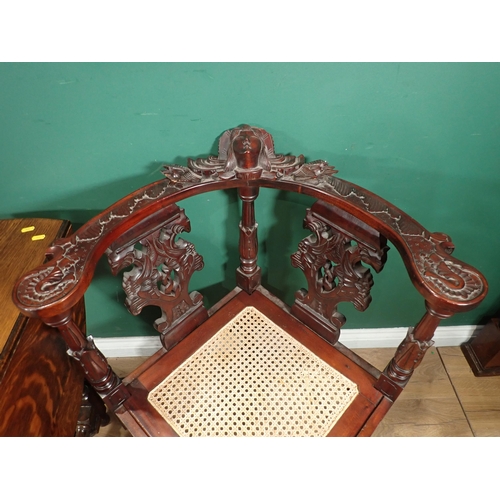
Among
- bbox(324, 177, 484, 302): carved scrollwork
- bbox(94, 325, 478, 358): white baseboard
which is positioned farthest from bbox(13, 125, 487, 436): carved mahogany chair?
bbox(94, 325, 478, 358): white baseboard

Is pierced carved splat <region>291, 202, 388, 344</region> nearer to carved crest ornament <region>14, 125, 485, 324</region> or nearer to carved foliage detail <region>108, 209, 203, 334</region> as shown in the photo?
carved crest ornament <region>14, 125, 485, 324</region>

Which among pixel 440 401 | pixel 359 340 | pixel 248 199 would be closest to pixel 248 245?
pixel 248 199

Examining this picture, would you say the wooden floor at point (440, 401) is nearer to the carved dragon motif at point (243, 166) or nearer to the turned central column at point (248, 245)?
the turned central column at point (248, 245)

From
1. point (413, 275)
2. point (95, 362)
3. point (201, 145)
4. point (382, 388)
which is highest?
point (201, 145)

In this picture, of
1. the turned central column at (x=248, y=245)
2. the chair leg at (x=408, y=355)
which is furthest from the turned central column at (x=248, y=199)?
the chair leg at (x=408, y=355)

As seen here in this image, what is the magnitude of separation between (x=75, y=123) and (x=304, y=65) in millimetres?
465

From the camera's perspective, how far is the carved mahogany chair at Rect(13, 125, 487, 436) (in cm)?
65

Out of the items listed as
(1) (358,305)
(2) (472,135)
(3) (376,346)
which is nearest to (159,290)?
(1) (358,305)

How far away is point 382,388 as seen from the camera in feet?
2.73

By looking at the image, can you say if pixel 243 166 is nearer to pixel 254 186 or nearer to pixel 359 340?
pixel 254 186

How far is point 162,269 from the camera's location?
85 cm

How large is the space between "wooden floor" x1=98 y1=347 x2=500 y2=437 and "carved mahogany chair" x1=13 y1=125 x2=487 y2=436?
0.54 meters

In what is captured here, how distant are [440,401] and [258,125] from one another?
1.11 metres

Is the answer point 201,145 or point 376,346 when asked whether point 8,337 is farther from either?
point 376,346
